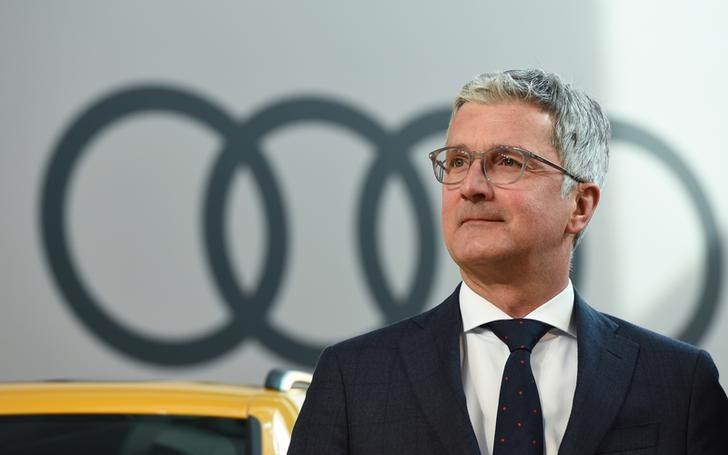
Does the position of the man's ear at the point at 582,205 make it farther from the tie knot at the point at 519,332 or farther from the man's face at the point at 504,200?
the tie knot at the point at 519,332

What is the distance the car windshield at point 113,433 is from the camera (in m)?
3.09

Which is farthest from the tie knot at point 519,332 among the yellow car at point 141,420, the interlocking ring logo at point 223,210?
the interlocking ring logo at point 223,210

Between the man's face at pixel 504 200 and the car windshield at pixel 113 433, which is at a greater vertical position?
the man's face at pixel 504 200

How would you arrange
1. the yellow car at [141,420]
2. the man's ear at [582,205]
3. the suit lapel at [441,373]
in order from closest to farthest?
the suit lapel at [441,373] → the man's ear at [582,205] → the yellow car at [141,420]

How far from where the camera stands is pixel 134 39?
695cm

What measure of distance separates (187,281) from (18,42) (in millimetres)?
1710

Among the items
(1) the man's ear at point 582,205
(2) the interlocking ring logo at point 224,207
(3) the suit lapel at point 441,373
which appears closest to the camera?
(3) the suit lapel at point 441,373

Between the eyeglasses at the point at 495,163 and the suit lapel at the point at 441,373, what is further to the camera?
the eyeglasses at the point at 495,163

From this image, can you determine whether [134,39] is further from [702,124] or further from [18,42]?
[702,124]

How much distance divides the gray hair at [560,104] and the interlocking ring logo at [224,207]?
4804 mm

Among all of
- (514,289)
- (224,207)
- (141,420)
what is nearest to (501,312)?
(514,289)

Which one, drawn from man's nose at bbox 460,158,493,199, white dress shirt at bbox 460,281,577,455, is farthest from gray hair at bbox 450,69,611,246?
white dress shirt at bbox 460,281,577,455

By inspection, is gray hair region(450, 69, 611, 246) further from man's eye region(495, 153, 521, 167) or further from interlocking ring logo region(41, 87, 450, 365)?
interlocking ring logo region(41, 87, 450, 365)

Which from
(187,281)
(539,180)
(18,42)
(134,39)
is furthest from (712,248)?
(539,180)
